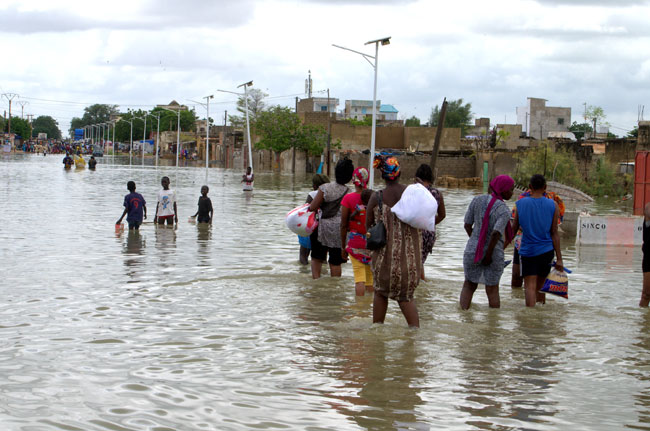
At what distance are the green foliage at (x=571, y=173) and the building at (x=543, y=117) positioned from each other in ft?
164

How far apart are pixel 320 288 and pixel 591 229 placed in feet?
26.8

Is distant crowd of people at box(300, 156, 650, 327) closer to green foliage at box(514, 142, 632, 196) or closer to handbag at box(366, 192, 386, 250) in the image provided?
handbag at box(366, 192, 386, 250)

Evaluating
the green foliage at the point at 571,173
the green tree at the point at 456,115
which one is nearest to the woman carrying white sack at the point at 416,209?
the green foliage at the point at 571,173

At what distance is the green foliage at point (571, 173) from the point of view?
40188 mm

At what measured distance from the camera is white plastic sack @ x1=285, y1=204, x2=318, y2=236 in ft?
33.8

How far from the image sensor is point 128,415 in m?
5.39

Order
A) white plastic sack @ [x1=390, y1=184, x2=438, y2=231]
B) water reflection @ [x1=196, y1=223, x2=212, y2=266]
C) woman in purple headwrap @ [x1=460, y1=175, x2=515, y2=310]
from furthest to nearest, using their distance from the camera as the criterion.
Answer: water reflection @ [x1=196, y1=223, x2=212, y2=266] → woman in purple headwrap @ [x1=460, y1=175, x2=515, y2=310] → white plastic sack @ [x1=390, y1=184, x2=438, y2=231]

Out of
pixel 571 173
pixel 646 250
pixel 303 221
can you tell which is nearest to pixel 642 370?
pixel 646 250

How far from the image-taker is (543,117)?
92250 millimetres

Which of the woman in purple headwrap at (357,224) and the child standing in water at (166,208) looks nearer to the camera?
the woman in purple headwrap at (357,224)

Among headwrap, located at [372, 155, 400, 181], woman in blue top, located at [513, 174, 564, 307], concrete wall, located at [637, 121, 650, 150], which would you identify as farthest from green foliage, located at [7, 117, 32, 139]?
headwrap, located at [372, 155, 400, 181]

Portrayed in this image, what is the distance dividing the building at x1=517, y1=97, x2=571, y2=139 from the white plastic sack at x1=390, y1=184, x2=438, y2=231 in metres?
86.6

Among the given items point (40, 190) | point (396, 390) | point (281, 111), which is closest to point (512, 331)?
point (396, 390)

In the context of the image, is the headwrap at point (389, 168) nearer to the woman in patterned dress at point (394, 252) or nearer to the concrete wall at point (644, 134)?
the woman in patterned dress at point (394, 252)
